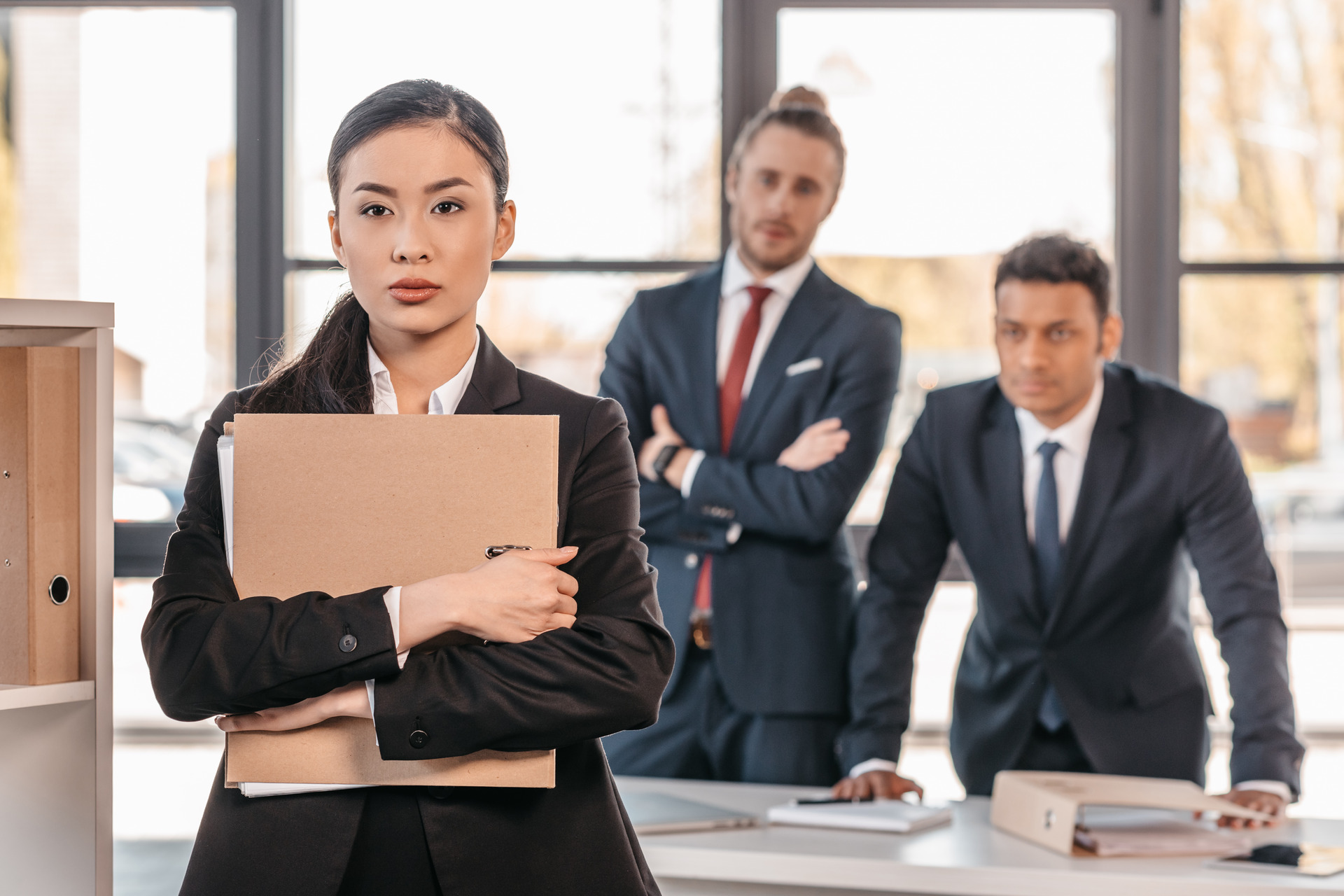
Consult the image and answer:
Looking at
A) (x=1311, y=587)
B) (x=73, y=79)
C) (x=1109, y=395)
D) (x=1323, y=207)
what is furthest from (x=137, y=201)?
(x=1311, y=587)

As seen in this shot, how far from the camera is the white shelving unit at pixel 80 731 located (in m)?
1.42

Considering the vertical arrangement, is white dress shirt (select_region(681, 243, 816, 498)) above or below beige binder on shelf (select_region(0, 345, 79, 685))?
above

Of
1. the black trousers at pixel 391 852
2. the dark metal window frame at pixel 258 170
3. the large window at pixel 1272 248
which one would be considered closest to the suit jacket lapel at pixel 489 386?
the black trousers at pixel 391 852

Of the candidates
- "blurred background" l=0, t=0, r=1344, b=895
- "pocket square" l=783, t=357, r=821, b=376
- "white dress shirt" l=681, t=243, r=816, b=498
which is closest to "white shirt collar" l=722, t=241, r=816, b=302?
"white dress shirt" l=681, t=243, r=816, b=498

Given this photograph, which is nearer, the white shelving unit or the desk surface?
the white shelving unit

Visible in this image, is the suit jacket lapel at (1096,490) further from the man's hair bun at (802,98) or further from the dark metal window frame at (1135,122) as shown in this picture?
the dark metal window frame at (1135,122)

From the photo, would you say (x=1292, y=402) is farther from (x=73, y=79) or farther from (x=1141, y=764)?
(x=73, y=79)

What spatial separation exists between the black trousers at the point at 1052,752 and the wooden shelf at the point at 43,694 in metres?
1.72

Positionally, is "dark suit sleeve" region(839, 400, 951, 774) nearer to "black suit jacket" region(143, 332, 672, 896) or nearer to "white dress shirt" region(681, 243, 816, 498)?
"white dress shirt" region(681, 243, 816, 498)

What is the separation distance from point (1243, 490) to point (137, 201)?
121 inches

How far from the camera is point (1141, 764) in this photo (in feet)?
7.89

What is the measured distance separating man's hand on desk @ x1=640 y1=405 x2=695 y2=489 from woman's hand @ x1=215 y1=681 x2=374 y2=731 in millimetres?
1528

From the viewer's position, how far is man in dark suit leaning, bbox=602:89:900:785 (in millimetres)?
2625

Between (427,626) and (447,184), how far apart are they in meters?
0.42
